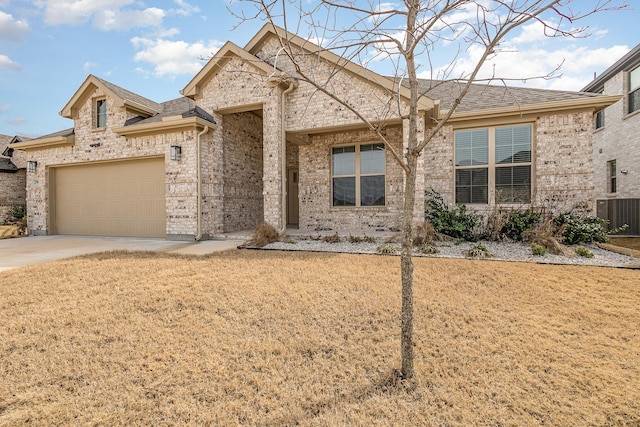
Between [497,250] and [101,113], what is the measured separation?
44.2 feet

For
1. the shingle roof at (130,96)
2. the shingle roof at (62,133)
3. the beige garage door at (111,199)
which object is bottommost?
the beige garage door at (111,199)

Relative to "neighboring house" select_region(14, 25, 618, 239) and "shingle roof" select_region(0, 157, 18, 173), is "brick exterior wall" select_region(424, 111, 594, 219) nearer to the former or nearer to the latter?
"neighboring house" select_region(14, 25, 618, 239)

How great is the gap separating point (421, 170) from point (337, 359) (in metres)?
6.53

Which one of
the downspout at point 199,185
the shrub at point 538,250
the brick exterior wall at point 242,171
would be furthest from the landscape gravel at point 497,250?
the brick exterior wall at point 242,171

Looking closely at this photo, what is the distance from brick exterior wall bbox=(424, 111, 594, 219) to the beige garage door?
11347 millimetres

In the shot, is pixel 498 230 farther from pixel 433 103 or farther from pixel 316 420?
pixel 316 420

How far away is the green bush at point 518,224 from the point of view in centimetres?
788

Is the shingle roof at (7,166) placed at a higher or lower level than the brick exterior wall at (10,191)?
higher

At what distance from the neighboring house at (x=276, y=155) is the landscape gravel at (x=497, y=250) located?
132 centimetres

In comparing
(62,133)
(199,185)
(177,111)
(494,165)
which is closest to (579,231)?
(494,165)

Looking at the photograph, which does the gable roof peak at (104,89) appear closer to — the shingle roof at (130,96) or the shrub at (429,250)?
the shingle roof at (130,96)

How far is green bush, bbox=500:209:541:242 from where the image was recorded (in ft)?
25.8

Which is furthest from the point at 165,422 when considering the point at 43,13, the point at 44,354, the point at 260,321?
the point at 43,13

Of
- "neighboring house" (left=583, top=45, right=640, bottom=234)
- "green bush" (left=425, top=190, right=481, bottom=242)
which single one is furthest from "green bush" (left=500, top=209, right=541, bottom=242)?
"neighboring house" (left=583, top=45, right=640, bottom=234)
